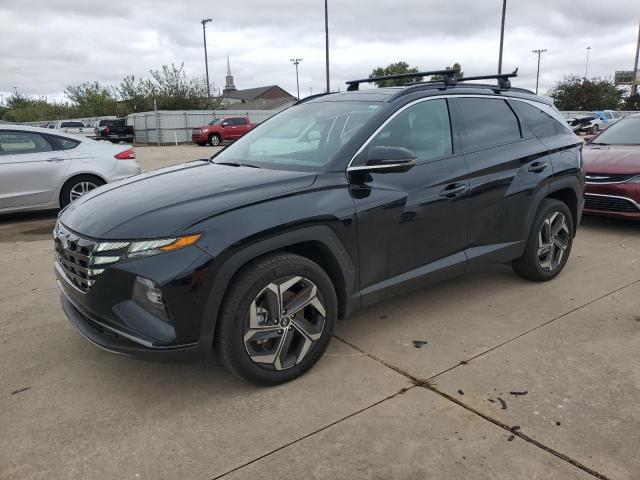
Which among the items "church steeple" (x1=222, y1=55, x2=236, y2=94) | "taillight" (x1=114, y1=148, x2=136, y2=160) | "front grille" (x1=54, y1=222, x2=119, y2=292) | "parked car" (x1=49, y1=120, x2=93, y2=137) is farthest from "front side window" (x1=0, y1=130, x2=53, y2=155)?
"church steeple" (x1=222, y1=55, x2=236, y2=94)

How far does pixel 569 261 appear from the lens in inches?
212

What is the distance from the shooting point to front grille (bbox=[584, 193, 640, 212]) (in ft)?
20.8

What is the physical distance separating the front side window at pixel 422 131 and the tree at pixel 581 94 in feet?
195

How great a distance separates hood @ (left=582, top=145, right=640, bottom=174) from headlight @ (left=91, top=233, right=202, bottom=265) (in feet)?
18.7

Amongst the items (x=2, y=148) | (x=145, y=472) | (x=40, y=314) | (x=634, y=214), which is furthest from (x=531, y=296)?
(x=2, y=148)

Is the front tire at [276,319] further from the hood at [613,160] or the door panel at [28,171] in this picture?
the door panel at [28,171]

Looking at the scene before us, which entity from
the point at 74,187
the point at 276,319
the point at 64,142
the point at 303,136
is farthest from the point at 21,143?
the point at 276,319

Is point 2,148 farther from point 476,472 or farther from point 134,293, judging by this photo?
point 476,472

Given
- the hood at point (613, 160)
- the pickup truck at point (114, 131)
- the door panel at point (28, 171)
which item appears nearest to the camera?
the hood at point (613, 160)

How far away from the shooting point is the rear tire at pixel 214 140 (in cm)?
2922

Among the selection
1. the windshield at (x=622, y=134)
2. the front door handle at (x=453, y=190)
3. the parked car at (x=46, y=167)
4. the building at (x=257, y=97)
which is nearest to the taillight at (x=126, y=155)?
the parked car at (x=46, y=167)

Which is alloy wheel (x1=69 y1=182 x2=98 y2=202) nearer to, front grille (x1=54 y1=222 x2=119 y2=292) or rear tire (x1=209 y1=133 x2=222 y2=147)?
front grille (x1=54 y1=222 x2=119 y2=292)

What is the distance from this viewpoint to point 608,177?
6465mm

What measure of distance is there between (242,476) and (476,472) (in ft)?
3.35
